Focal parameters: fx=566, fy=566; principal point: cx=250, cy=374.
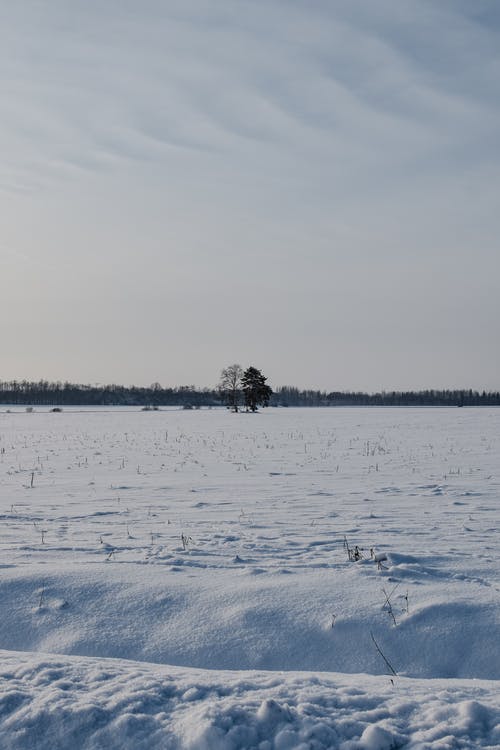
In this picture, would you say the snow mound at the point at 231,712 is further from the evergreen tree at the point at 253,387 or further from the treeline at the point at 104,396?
the treeline at the point at 104,396

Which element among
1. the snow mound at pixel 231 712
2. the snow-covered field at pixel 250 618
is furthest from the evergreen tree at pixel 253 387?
the snow mound at pixel 231 712

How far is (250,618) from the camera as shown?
4348 mm

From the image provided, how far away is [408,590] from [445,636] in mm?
702

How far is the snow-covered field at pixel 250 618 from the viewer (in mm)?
2658

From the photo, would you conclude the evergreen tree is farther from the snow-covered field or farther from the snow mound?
the snow mound

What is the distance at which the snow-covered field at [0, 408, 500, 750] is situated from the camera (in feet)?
8.72

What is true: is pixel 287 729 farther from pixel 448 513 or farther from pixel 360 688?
pixel 448 513

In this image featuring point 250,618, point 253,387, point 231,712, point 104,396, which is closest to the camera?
point 231,712

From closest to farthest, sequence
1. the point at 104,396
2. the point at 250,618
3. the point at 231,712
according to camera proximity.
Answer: the point at 231,712, the point at 250,618, the point at 104,396

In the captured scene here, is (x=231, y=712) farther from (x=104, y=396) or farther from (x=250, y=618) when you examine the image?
(x=104, y=396)

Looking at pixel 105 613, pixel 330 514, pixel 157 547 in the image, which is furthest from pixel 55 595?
pixel 330 514

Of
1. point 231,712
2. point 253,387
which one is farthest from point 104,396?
point 231,712

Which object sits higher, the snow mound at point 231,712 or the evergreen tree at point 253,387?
the evergreen tree at point 253,387

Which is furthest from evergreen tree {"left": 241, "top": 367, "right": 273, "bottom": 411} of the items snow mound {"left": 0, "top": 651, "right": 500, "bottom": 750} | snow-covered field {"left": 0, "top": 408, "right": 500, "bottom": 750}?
snow mound {"left": 0, "top": 651, "right": 500, "bottom": 750}
